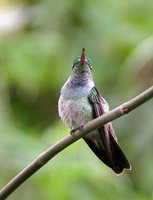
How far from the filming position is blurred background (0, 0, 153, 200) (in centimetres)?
418

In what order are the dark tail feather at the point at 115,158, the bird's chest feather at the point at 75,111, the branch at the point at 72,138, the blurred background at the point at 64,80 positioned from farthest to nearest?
the blurred background at the point at 64,80
the bird's chest feather at the point at 75,111
the dark tail feather at the point at 115,158
the branch at the point at 72,138

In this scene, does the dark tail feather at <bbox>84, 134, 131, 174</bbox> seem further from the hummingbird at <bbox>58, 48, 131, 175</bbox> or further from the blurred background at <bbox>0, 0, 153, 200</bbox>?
the blurred background at <bbox>0, 0, 153, 200</bbox>

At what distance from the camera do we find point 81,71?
11.7 ft

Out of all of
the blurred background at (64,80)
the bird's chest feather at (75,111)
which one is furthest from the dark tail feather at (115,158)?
the blurred background at (64,80)

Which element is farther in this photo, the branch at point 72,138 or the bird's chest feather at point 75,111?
the bird's chest feather at point 75,111

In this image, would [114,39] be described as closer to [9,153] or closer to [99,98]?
[9,153]

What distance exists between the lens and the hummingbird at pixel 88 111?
3156 millimetres

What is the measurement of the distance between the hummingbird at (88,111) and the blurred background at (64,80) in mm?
439

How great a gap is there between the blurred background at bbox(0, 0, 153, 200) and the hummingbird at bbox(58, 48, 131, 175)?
439 mm

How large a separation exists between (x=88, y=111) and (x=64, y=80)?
7.79 feet

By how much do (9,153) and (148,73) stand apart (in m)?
1.00

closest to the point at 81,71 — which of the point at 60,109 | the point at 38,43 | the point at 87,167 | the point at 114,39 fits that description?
the point at 60,109

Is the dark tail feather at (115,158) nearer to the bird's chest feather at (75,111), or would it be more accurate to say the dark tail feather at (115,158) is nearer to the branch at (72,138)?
the bird's chest feather at (75,111)

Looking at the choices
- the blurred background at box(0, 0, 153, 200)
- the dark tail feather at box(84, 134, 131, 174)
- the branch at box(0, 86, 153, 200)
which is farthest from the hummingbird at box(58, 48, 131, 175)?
the branch at box(0, 86, 153, 200)
